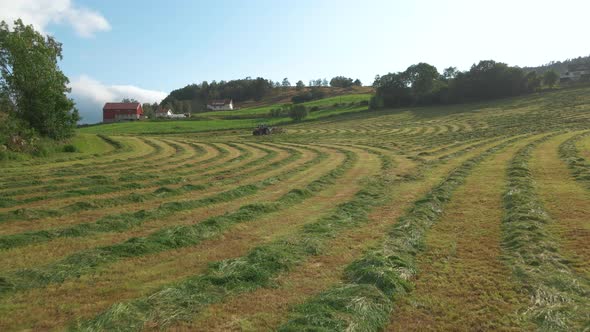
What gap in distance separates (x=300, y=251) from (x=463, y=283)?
135 inches

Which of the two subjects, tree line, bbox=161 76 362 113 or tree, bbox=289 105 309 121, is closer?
tree, bbox=289 105 309 121

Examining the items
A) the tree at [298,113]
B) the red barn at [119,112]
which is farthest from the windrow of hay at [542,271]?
the red barn at [119,112]

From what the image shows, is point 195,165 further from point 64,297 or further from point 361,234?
point 64,297

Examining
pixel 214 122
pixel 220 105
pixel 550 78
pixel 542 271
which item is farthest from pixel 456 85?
pixel 220 105

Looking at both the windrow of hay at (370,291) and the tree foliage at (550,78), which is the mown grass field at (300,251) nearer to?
the windrow of hay at (370,291)

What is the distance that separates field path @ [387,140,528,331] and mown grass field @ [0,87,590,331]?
3cm

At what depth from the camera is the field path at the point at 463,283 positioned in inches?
228

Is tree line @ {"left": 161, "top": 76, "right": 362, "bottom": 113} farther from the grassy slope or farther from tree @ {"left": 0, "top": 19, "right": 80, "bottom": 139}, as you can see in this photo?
tree @ {"left": 0, "top": 19, "right": 80, "bottom": 139}

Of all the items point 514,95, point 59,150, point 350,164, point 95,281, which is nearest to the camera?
point 95,281

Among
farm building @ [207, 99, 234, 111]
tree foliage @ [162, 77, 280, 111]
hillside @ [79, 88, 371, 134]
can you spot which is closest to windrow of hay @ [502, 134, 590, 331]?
hillside @ [79, 88, 371, 134]

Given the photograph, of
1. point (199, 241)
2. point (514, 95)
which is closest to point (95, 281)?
point (199, 241)

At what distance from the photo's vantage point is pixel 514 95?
82938mm

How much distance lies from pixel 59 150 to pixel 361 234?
28.2 m

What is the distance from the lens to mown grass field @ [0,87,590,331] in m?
5.93
